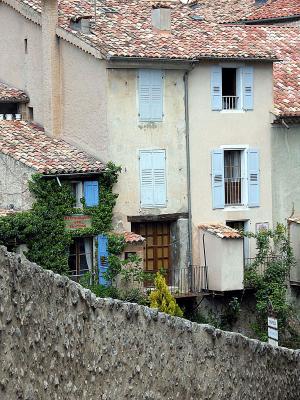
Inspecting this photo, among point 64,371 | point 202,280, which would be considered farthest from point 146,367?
point 202,280

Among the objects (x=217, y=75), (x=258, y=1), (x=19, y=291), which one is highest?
(x=258, y=1)

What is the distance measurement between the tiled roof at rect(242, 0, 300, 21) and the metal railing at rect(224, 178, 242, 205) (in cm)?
1218

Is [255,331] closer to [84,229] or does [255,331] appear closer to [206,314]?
[206,314]

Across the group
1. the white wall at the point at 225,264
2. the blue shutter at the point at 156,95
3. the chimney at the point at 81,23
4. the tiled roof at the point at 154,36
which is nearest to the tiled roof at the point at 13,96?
the tiled roof at the point at 154,36

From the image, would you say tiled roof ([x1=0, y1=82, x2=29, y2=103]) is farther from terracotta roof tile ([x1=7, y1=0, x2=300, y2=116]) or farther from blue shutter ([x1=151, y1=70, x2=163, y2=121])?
blue shutter ([x1=151, y1=70, x2=163, y2=121])

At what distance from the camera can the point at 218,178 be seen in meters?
32.5

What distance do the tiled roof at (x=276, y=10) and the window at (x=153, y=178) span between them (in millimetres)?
13761

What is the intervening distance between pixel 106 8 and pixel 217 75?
3579 mm

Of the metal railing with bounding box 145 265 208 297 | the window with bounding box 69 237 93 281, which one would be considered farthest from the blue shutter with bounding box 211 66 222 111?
the window with bounding box 69 237 93 281

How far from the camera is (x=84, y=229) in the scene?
29844 mm

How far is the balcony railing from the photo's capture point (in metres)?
32.8

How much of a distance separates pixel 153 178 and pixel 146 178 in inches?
7.7

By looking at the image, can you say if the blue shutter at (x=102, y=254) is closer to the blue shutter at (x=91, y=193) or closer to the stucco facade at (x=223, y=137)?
the blue shutter at (x=91, y=193)

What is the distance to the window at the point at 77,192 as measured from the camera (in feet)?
98.3
